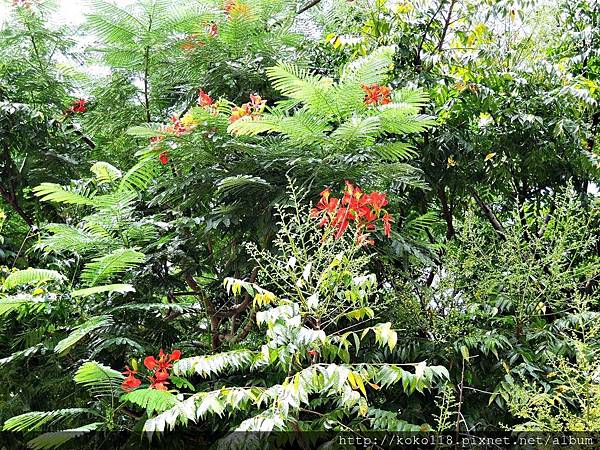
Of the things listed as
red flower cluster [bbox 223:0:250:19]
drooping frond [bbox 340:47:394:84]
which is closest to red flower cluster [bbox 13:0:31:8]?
red flower cluster [bbox 223:0:250:19]

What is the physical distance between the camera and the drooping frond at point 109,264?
2.18m

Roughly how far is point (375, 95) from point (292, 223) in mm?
576

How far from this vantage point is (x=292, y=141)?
7.58ft

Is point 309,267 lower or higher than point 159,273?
lower

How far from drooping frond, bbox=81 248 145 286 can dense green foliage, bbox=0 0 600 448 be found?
0.01m

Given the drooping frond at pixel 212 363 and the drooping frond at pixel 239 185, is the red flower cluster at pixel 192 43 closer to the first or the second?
the drooping frond at pixel 239 185

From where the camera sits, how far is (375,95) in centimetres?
235

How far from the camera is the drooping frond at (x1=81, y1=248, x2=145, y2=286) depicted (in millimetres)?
2176

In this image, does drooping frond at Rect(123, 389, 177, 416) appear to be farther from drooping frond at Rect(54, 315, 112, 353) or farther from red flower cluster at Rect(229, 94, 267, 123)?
red flower cluster at Rect(229, 94, 267, 123)

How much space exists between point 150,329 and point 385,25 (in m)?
1.83

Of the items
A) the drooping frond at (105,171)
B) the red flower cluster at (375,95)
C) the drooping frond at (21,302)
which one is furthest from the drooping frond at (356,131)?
the drooping frond at (21,302)

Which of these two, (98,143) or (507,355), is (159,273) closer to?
(98,143)

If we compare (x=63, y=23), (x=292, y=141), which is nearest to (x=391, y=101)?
(x=292, y=141)

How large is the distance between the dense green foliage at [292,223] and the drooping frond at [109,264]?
12 mm
